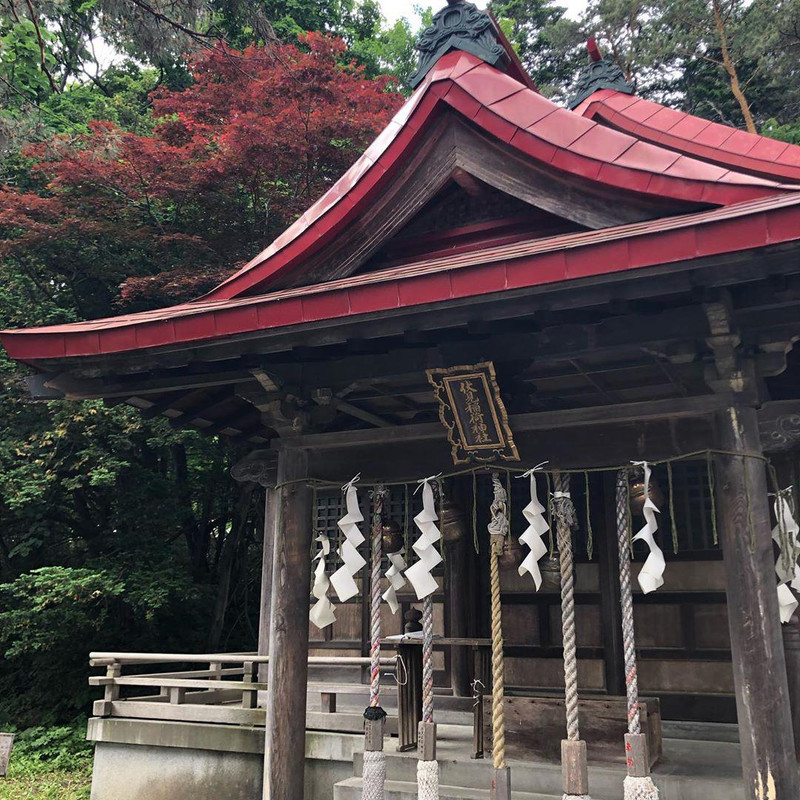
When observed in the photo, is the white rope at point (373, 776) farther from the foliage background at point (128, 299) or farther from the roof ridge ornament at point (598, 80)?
the foliage background at point (128, 299)

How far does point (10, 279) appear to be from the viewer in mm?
16328

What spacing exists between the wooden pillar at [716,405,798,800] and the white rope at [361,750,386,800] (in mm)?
2570

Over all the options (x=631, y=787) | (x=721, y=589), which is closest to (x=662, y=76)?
(x=721, y=589)

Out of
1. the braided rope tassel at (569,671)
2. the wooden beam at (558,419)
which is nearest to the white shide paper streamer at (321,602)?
the wooden beam at (558,419)

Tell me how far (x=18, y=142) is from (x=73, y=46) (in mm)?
12708

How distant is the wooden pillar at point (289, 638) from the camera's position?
6.01m

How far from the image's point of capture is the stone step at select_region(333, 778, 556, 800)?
240 inches

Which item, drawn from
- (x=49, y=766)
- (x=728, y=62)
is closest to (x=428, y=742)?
(x=49, y=766)

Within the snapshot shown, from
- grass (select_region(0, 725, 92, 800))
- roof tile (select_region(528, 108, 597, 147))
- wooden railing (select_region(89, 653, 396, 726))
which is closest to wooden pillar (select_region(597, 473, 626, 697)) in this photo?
wooden railing (select_region(89, 653, 396, 726))

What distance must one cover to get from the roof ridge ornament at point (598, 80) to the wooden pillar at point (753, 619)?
481 cm

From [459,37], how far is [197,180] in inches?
381

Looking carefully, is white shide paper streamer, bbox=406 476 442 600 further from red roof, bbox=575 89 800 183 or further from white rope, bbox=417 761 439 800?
red roof, bbox=575 89 800 183

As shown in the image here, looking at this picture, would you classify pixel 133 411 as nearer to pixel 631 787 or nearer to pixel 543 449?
pixel 543 449

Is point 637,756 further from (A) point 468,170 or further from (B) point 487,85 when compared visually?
(B) point 487,85
